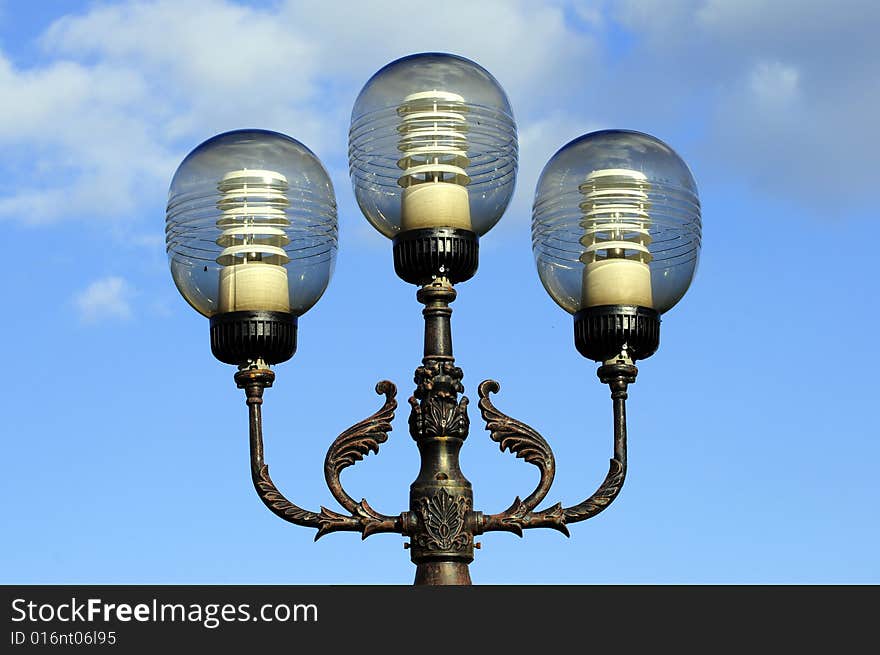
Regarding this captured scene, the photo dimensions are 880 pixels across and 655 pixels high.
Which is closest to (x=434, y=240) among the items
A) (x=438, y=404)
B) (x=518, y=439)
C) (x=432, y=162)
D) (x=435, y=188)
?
(x=435, y=188)

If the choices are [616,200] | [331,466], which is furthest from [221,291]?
[616,200]

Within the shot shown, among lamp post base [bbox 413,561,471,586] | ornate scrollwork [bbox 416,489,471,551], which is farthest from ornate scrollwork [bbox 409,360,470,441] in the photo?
lamp post base [bbox 413,561,471,586]

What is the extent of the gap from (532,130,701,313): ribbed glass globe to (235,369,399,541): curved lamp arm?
1.33m

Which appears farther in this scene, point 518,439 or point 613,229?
point 613,229

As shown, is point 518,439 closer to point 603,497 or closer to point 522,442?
point 522,442

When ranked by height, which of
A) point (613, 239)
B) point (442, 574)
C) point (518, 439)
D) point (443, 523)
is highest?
point (613, 239)

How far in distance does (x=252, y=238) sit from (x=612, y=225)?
1.54 meters

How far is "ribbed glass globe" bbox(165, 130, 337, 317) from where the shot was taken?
8.49 metres

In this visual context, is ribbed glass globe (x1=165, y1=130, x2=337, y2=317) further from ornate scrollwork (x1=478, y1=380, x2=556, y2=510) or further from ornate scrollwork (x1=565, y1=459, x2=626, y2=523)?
ornate scrollwork (x1=565, y1=459, x2=626, y2=523)

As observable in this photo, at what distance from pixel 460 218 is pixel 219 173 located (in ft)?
3.47

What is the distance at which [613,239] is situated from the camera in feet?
28.2
